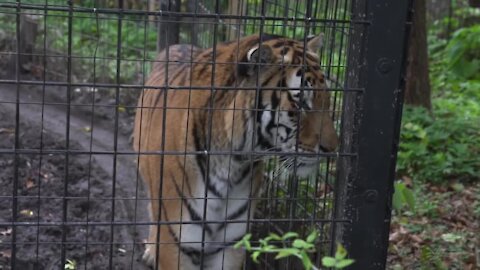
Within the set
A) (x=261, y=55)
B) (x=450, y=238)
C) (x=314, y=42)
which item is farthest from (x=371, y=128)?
(x=450, y=238)

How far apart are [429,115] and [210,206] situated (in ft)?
12.1

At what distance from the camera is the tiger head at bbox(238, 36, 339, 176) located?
377cm

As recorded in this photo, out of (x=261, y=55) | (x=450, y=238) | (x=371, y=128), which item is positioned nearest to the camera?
(x=371, y=128)

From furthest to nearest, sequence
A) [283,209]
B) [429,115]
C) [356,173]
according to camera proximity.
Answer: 1. [429,115]
2. [283,209]
3. [356,173]

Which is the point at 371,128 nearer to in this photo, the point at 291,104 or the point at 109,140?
the point at 291,104

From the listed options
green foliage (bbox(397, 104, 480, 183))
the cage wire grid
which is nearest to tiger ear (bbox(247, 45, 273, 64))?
the cage wire grid

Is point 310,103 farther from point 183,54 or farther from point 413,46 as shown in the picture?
point 413,46

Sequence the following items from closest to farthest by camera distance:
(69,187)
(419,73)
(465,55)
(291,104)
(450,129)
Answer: (291,104), (69,187), (450,129), (419,73), (465,55)

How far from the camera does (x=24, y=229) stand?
17.9 feet

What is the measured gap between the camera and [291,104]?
12.7ft

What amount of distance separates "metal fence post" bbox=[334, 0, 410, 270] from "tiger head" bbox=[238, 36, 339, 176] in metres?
0.19

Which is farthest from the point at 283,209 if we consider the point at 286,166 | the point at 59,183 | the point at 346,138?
the point at 59,183

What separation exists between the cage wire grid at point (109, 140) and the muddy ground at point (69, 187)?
0.03 ft

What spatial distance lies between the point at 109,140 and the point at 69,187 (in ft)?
4.91
